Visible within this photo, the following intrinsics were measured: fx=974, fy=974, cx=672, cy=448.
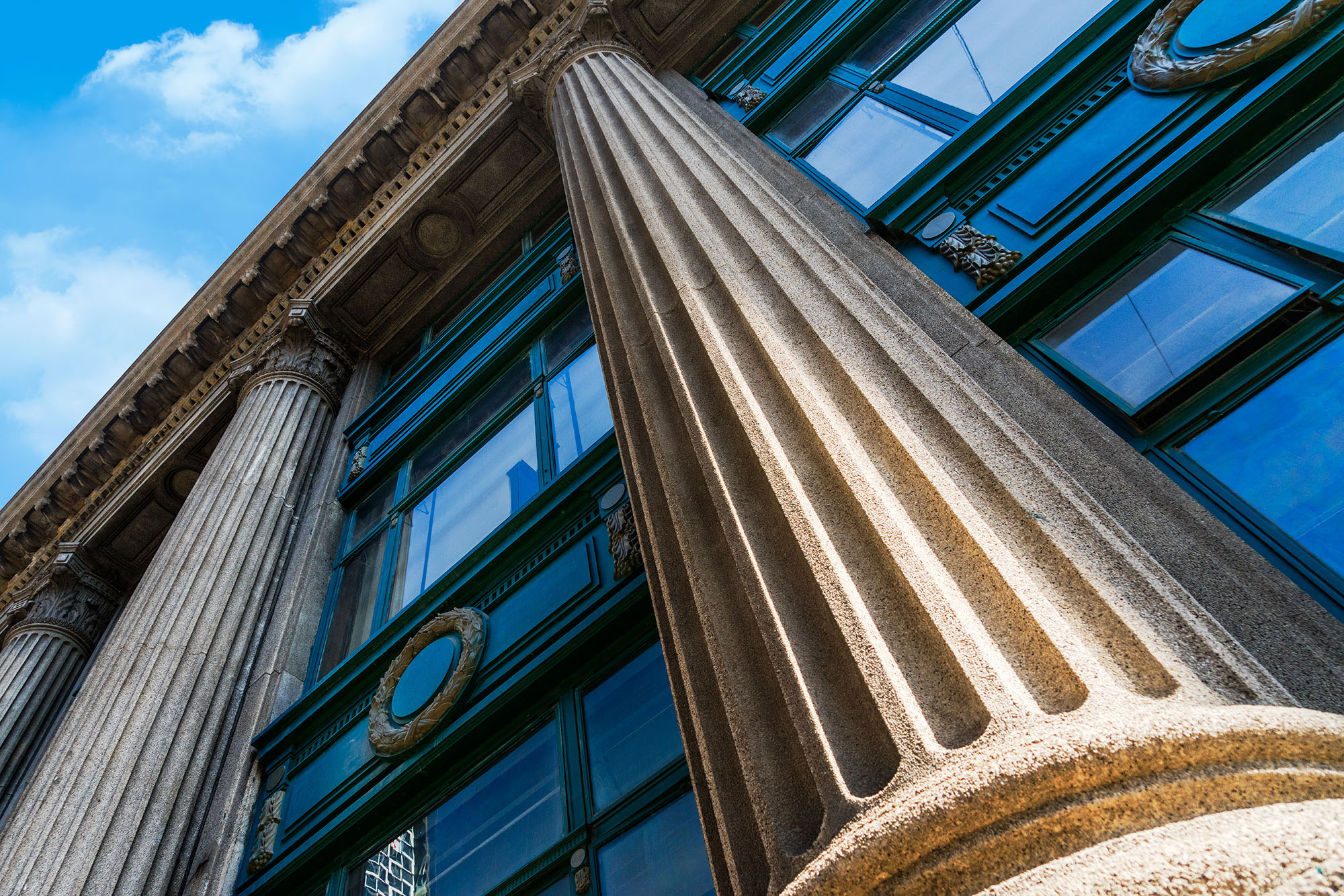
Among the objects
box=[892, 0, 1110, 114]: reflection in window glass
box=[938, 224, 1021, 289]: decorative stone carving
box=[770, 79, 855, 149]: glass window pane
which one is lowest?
box=[938, 224, 1021, 289]: decorative stone carving

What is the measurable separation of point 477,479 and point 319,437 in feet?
13.8

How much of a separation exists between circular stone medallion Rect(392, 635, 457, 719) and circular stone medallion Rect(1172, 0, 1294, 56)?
6328mm

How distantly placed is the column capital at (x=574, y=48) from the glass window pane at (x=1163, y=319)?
306 inches

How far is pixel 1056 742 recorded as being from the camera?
1859 millimetres

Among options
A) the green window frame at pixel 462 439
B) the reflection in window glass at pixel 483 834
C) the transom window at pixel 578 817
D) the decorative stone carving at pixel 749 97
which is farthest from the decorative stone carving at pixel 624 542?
the decorative stone carving at pixel 749 97

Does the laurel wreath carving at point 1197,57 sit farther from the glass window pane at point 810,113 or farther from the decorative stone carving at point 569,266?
the decorative stone carving at point 569,266

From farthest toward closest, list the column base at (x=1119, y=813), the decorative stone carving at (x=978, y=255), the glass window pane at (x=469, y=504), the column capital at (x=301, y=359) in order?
the column capital at (x=301, y=359)
the glass window pane at (x=469, y=504)
the decorative stone carving at (x=978, y=255)
the column base at (x=1119, y=813)

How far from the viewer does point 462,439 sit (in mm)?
10352

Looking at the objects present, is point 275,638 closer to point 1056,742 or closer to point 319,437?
point 319,437

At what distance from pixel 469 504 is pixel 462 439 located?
4.38 feet

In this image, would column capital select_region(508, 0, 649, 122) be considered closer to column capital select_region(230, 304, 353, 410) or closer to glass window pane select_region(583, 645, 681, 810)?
column capital select_region(230, 304, 353, 410)

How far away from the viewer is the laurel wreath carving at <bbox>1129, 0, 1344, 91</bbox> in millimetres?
4949

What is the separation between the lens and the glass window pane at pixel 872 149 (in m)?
7.06

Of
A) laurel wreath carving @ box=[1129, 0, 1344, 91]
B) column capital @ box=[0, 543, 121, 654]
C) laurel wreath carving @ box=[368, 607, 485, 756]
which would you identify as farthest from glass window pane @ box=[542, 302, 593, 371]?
column capital @ box=[0, 543, 121, 654]
